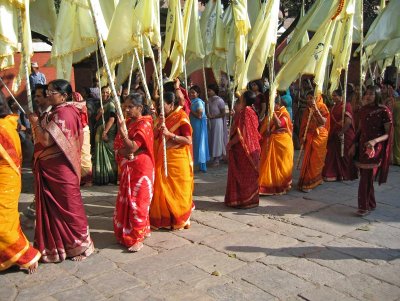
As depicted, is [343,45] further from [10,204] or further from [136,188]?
[10,204]

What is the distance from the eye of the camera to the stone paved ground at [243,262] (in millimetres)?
Answer: 3738

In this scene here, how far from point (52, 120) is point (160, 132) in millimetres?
1425

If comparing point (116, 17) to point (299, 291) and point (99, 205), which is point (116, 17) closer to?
point (99, 205)

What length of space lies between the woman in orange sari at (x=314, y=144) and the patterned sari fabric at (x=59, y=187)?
4119mm

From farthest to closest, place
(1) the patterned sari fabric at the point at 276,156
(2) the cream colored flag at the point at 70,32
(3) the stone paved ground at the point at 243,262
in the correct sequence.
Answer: (1) the patterned sari fabric at the point at 276,156
(2) the cream colored flag at the point at 70,32
(3) the stone paved ground at the point at 243,262

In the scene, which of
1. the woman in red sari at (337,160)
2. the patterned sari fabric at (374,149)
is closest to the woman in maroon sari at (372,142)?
the patterned sari fabric at (374,149)

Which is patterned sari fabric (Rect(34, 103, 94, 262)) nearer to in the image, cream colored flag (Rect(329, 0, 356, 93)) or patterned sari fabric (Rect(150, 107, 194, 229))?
patterned sari fabric (Rect(150, 107, 194, 229))

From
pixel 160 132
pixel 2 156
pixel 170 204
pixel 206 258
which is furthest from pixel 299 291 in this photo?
pixel 2 156

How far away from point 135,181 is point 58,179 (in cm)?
85

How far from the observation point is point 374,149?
558cm

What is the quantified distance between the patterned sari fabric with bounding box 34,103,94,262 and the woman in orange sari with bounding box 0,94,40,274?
0.63 ft

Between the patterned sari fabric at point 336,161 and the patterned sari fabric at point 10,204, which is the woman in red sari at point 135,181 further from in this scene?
the patterned sari fabric at point 336,161

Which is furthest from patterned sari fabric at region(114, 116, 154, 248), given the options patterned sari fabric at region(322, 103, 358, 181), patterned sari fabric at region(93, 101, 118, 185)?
patterned sari fabric at region(322, 103, 358, 181)

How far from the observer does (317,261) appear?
4.36 m
